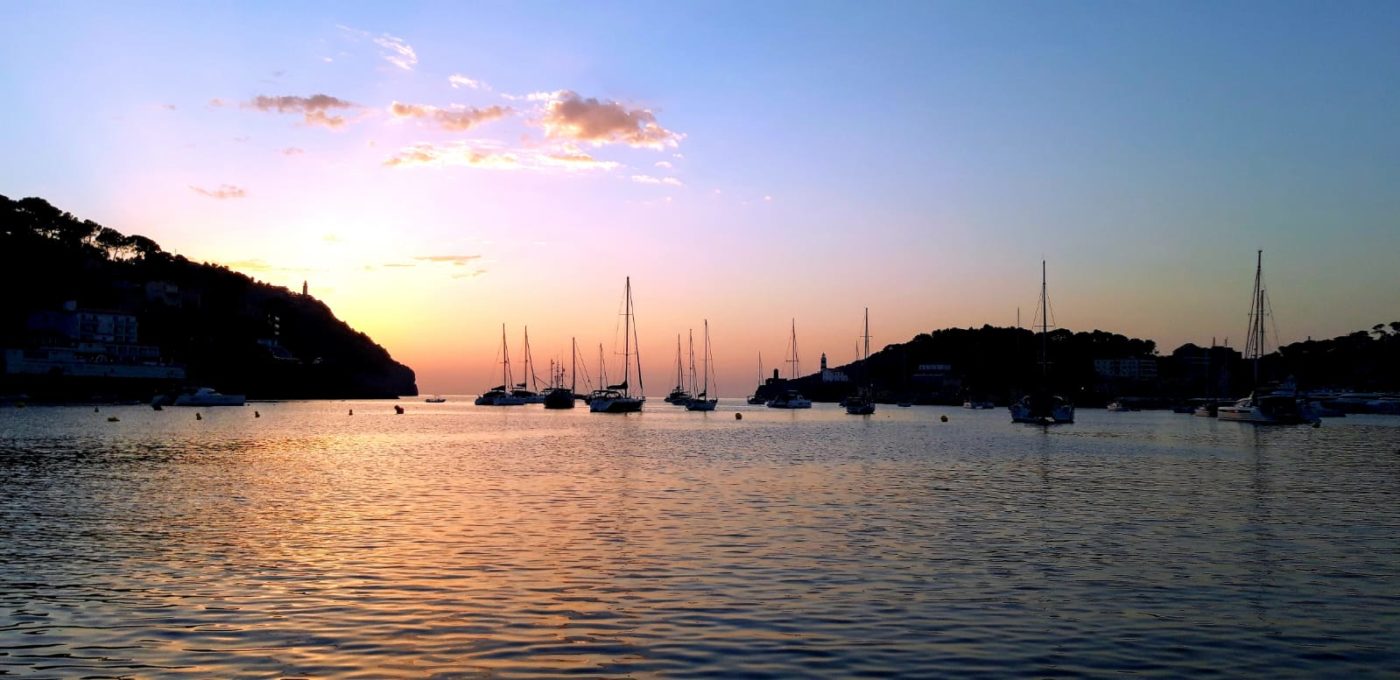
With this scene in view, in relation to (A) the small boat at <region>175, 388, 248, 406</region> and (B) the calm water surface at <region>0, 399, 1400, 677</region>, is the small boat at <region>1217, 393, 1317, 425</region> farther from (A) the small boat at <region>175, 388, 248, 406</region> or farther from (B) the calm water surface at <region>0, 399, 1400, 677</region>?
(A) the small boat at <region>175, 388, 248, 406</region>

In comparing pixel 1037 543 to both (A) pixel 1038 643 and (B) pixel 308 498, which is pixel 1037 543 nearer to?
(A) pixel 1038 643

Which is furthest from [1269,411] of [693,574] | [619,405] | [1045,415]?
[693,574]

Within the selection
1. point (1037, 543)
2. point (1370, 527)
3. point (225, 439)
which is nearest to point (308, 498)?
point (1037, 543)

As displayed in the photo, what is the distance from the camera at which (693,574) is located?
68.3 feet

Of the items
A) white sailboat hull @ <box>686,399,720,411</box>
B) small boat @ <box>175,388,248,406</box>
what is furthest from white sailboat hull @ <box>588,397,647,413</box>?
small boat @ <box>175,388,248,406</box>

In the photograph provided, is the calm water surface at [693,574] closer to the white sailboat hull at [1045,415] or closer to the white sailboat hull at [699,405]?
the white sailboat hull at [1045,415]

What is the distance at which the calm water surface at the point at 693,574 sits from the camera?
14.3 metres

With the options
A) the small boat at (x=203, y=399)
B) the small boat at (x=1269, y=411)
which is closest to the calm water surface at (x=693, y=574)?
the small boat at (x=1269, y=411)

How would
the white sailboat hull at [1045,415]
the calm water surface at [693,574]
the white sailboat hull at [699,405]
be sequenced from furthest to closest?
1. the white sailboat hull at [699,405]
2. the white sailboat hull at [1045,415]
3. the calm water surface at [693,574]

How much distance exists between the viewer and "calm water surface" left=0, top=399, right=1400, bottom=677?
14336mm

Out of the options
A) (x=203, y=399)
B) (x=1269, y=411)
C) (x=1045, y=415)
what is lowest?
(x=1045, y=415)

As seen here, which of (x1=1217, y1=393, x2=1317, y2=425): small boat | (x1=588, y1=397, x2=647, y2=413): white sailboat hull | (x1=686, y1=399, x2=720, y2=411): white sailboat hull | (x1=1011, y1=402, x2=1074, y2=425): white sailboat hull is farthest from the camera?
(x1=686, y1=399, x2=720, y2=411): white sailboat hull

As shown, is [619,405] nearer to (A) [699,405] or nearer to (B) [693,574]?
(A) [699,405]

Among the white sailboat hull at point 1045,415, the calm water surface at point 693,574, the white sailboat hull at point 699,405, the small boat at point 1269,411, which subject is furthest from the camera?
the white sailboat hull at point 699,405
